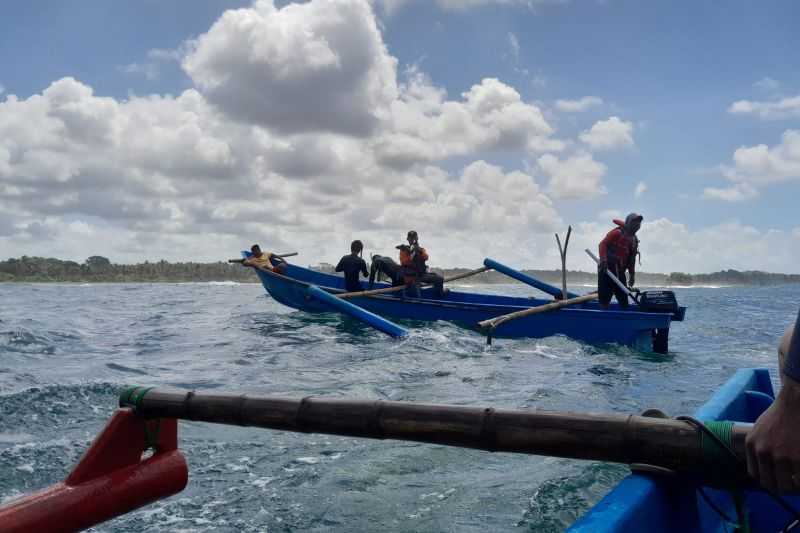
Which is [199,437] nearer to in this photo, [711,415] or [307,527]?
[307,527]

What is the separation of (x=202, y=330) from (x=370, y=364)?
8.41 m

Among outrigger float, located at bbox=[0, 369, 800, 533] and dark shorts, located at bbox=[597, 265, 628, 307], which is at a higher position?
dark shorts, located at bbox=[597, 265, 628, 307]

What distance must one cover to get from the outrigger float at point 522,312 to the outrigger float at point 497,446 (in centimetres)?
861

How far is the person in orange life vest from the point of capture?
13.3 metres

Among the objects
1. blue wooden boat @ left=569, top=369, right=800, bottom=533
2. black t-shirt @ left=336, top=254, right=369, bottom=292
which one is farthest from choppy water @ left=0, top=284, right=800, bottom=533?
blue wooden boat @ left=569, top=369, right=800, bottom=533

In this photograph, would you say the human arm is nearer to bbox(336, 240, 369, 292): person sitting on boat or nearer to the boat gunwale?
the boat gunwale

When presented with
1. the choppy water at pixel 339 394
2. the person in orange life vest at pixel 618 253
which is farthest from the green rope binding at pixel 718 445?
the person in orange life vest at pixel 618 253

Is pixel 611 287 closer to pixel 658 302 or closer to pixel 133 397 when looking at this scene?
pixel 658 302

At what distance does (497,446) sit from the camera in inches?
101

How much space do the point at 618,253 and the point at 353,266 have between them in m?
7.12

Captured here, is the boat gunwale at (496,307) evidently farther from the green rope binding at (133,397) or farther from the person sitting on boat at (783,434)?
the person sitting on boat at (783,434)

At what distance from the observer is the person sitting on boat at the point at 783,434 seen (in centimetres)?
124

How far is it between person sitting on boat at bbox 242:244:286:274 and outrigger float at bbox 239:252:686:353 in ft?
2.78

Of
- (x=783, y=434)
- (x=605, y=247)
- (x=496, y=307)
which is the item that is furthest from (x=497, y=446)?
(x=496, y=307)
